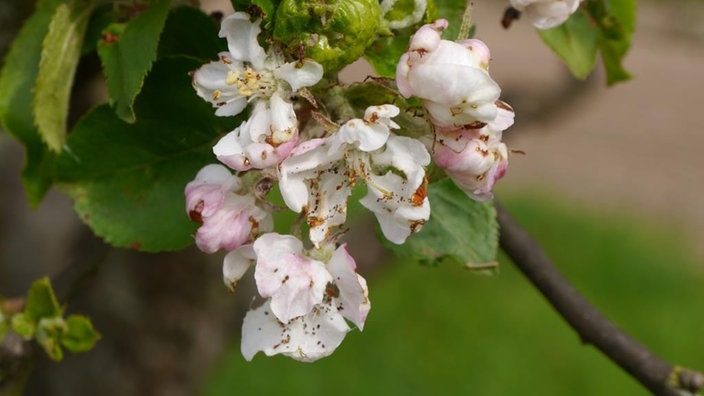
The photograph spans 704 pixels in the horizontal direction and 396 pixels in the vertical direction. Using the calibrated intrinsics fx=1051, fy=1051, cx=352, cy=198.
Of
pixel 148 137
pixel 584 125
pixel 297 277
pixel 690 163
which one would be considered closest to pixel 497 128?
pixel 297 277

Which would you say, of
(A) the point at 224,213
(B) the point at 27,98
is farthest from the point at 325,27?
(B) the point at 27,98

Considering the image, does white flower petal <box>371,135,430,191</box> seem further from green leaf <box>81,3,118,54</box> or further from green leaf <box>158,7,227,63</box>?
green leaf <box>81,3,118,54</box>

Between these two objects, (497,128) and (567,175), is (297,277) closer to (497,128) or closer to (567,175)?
(497,128)

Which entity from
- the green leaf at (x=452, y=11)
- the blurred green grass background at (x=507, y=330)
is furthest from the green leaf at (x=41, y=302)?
the blurred green grass background at (x=507, y=330)

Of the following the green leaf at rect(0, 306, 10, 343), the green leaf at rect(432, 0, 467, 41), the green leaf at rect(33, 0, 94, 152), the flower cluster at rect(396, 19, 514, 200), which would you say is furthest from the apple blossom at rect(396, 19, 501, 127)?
the green leaf at rect(0, 306, 10, 343)

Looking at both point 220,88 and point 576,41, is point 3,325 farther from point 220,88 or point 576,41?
point 576,41
